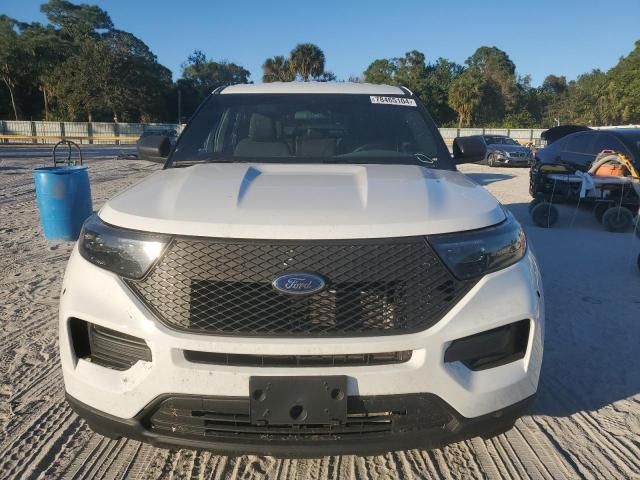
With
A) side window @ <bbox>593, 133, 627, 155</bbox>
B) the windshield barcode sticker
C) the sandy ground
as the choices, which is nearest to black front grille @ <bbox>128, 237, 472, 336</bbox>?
the sandy ground

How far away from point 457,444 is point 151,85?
5660 centimetres

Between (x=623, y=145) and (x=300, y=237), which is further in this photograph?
(x=623, y=145)

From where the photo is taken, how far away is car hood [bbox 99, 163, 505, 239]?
6.40 ft

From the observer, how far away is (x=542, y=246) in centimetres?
713

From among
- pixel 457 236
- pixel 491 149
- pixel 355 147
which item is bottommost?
pixel 491 149

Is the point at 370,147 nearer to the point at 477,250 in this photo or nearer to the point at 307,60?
the point at 477,250

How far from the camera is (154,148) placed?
369cm

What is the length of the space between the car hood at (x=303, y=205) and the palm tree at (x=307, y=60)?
63.2 metres

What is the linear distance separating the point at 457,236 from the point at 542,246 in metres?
5.68

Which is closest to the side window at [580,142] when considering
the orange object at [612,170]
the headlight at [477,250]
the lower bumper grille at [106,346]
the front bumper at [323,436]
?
the orange object at [612,170]

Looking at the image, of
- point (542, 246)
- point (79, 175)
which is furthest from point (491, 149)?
point (79, 175)

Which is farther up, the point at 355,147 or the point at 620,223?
the point at 355,147

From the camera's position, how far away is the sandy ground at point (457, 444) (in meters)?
2.42

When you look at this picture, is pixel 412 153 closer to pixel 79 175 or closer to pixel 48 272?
pixel 48 272
